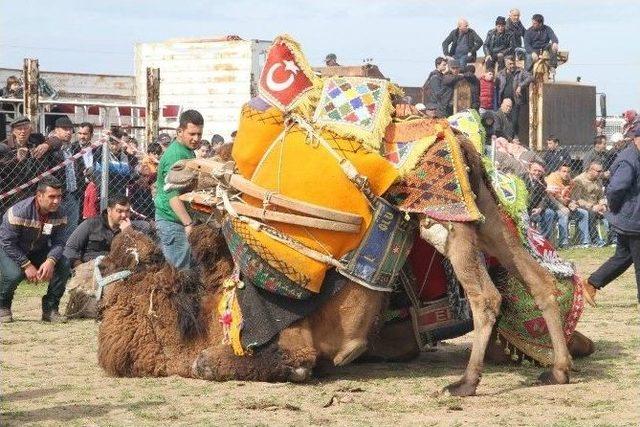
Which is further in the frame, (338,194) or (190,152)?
(190,152)

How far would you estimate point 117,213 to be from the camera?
38.7 feet

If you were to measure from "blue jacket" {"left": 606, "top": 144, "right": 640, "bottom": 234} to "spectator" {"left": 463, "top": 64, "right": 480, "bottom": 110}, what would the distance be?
29.6 feet

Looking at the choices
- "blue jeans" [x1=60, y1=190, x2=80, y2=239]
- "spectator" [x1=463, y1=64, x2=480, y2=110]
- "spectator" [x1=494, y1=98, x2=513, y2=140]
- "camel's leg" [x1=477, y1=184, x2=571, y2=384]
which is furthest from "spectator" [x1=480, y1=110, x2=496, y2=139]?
"camel's leg" [x1=477, y1=184, x2=571, y2=384]

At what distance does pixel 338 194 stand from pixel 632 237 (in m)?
4.48

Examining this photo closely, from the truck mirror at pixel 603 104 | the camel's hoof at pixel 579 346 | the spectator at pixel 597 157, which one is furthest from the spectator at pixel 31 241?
the truck mirror at pixel 603 104

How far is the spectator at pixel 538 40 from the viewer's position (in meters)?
21.8

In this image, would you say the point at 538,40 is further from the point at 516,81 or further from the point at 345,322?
the point at 345,322

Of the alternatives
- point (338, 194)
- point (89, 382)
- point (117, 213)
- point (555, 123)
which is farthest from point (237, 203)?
point (555, 123)

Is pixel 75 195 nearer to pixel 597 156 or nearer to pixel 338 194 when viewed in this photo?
pixel 338 194

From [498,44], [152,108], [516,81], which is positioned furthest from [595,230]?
[152,108]

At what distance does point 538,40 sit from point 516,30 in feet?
1.44

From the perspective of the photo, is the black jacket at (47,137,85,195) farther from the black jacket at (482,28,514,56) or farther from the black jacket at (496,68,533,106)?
the black jacket at (482,28,514,56)

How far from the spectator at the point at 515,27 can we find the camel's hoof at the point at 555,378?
1483cm

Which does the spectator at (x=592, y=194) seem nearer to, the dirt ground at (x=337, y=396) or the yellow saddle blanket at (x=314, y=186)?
the dirt ground at (x=337, y=396)
